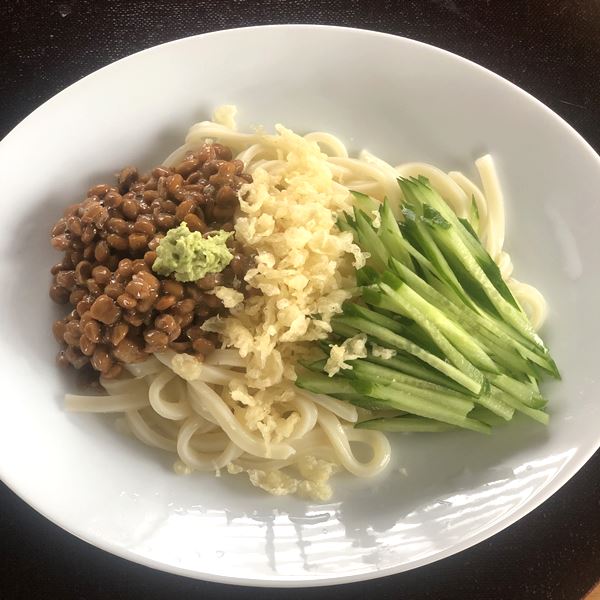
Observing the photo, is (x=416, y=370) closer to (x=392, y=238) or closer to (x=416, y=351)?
(x=416, y=351)

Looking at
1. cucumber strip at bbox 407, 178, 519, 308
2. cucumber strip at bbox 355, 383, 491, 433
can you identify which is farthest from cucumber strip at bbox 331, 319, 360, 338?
cucumber strip at bbox 407, 178, 519, 308

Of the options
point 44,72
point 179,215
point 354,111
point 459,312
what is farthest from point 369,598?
point 44,72

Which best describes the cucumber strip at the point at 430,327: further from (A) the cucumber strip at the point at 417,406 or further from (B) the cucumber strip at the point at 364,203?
(B) the cucumber strip at the point at 364,203

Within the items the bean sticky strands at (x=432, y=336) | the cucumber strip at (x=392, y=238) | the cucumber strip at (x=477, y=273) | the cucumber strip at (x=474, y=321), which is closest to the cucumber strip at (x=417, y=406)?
the bean sticky strands at (x=432, y=336)

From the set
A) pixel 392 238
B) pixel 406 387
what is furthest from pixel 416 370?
pixel 392 238

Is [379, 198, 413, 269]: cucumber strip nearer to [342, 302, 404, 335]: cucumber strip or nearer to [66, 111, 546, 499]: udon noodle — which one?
[342, 302, 404, 335]: cucumber strip

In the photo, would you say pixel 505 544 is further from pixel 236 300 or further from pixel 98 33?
pixel 98 33

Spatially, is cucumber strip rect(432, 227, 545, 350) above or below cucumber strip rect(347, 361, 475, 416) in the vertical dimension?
above

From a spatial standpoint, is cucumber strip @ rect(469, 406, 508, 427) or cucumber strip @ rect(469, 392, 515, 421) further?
cucumber strip @ rect(469, 406, 508, 427)

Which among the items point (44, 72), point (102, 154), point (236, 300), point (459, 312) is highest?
point (44, 72)
